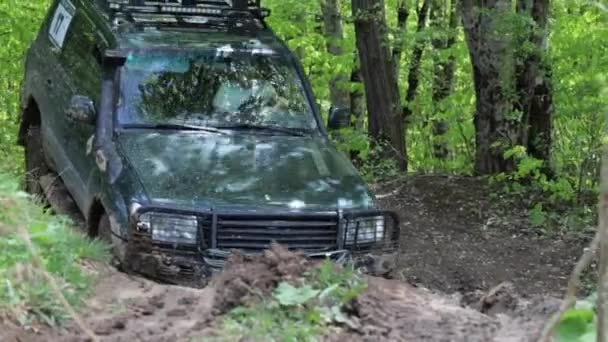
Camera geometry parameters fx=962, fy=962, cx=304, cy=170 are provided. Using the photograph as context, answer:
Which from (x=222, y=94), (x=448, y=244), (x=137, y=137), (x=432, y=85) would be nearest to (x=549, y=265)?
(x=448, y=244)

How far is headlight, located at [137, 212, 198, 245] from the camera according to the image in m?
6.11

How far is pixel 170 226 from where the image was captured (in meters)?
6.12

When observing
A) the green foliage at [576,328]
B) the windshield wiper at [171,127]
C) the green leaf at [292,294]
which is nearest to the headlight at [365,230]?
the windshield wiper at [171,127]

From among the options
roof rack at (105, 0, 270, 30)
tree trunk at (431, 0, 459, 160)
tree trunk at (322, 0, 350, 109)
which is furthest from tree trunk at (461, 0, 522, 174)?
tree trunk at (322, 0, 350, 109)

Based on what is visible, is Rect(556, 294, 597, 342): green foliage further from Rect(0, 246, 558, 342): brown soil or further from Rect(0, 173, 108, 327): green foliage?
Rect(0, 173, 108, 327): green foliage

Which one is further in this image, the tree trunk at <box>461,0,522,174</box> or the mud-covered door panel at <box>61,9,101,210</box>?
the tree trunk at <box>461,0,522,174</box>

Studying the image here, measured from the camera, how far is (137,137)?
7.03 metres

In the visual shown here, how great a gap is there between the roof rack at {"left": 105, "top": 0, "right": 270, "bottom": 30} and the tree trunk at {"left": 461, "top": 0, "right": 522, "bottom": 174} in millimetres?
2961

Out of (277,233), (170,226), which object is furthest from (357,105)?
(170,226)

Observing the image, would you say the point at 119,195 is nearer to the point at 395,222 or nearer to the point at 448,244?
the point at 395,222

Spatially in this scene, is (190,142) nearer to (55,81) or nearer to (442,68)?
(55,81)

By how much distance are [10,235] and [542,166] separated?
24.4 feet

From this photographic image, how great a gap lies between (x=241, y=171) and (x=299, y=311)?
2.54 metres

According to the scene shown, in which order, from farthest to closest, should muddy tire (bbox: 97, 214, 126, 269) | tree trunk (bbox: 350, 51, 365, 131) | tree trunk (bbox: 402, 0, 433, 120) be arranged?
tree trunk (bbox: 350, 51, 365, 131)
tree trunk (bbox: 402, 0, 433, 120)
muddy tire (bbox: 97, 214, 126, 269)
